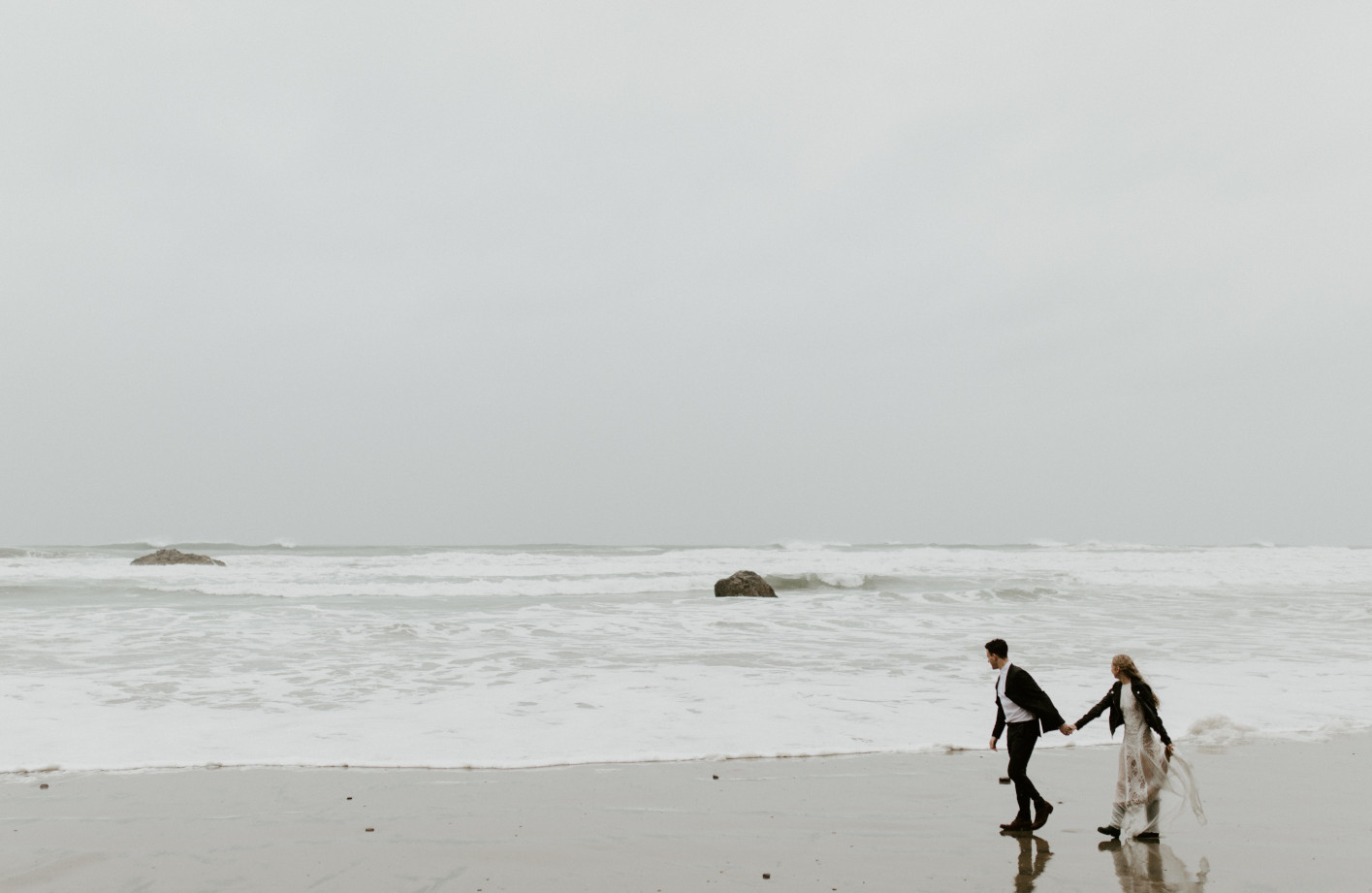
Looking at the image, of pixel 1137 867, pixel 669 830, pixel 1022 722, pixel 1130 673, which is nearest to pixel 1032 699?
pixel 1022 722

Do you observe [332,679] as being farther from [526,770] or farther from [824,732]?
[824,732]

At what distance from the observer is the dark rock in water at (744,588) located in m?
22.2

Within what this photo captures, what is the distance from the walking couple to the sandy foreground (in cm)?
16

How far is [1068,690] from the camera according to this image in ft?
33.7

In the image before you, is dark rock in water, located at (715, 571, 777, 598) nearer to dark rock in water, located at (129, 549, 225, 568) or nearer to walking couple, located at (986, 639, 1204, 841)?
walking couple, located at (986, 639, 1204, 841)

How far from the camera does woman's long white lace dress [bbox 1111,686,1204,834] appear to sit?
16.4ft

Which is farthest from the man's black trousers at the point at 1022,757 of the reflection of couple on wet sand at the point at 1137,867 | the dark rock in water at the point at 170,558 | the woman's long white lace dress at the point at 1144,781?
the dark rock in water at the point at 170,558

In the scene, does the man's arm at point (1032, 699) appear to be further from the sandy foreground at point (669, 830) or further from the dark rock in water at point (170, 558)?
the dark rock in water at point (170, 558)

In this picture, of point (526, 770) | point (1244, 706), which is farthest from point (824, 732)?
point (1244, 706)

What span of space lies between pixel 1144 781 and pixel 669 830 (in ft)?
9.45

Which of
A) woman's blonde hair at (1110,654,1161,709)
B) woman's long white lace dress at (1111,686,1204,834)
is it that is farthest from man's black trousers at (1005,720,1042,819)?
woman's blonde hair at (1110,654,1161,709)

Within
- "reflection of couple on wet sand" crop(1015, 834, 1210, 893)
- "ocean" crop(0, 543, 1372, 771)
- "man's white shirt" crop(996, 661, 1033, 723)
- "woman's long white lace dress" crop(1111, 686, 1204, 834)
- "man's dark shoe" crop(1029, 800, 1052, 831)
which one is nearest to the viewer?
"reflection of couple on wet sand" crop(1015, 834, 1210, 893)

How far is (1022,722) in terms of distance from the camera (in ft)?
17.7

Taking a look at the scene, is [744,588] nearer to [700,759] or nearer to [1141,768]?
[700,759]
